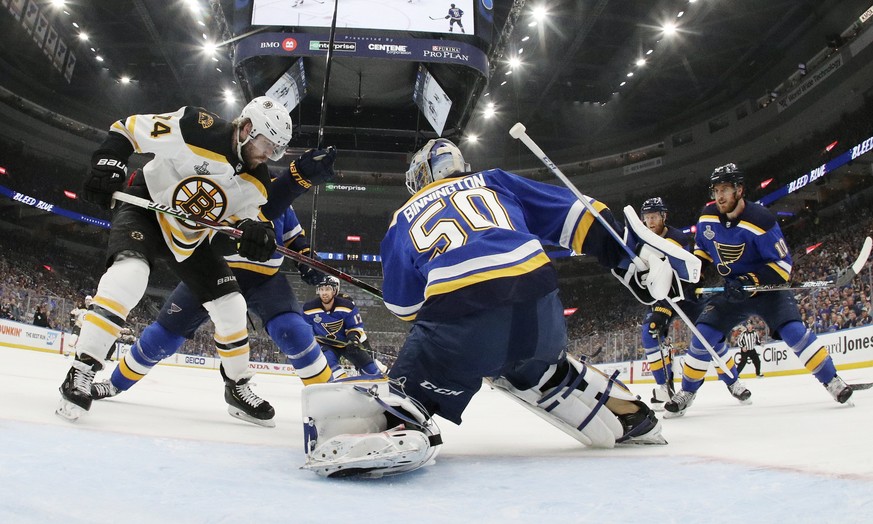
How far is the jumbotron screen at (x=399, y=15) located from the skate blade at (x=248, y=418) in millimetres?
8087

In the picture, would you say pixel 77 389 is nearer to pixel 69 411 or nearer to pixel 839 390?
pixel 69 411

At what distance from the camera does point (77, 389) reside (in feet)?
6.93

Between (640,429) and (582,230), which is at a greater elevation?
(582,230)

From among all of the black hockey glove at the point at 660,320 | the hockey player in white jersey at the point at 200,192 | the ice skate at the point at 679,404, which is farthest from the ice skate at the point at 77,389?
the black hockey glove at the point at 660,320

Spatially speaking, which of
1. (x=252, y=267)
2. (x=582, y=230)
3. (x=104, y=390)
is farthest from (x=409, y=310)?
(x=104, y=390)

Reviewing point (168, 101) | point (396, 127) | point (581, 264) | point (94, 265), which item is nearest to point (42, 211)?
point (94, 265)

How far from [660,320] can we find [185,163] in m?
3.73

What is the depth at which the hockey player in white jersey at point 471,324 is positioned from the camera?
1.53 meters

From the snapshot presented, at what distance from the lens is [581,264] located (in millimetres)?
23891

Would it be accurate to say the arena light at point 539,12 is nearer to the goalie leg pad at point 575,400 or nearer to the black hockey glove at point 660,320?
the black hockey glove at point 660,320

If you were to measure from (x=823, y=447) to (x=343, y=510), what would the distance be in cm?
135

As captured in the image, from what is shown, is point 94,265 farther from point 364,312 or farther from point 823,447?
point 823,447

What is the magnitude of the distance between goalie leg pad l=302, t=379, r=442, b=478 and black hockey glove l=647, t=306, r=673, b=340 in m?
3.56

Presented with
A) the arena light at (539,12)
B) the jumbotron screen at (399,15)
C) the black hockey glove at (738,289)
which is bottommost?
the black hockey glove at (738,289)
